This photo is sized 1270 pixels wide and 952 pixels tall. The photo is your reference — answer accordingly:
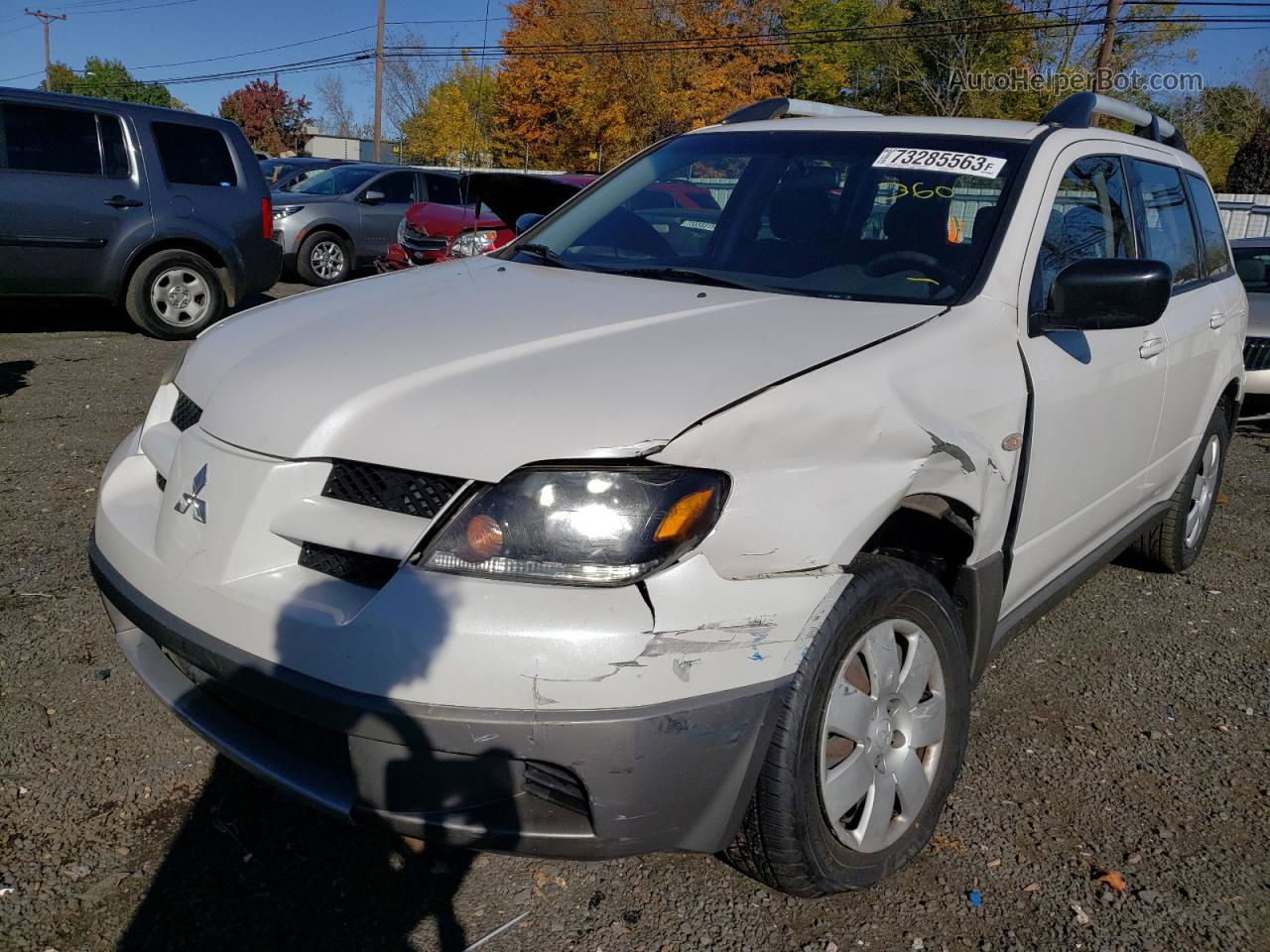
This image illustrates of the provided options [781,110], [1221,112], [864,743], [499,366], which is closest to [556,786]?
[864,743]

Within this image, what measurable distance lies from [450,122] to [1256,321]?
106 feet

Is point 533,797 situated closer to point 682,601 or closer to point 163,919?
point 682,601

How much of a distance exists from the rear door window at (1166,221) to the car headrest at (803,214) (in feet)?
4.06

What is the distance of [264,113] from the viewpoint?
2830 inches

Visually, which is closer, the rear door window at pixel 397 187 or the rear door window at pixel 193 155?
the rear door window at pixel 193 155

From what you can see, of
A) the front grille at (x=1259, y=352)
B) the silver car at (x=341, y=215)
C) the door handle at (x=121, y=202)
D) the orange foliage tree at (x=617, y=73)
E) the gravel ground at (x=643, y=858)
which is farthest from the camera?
the orange foliage tree at (x=617, y=73)

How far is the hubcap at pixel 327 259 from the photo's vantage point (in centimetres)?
1363

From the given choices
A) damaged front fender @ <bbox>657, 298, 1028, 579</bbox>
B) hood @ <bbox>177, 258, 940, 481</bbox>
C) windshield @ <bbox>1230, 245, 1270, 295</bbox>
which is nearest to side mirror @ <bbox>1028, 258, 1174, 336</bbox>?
damaged front fender @ <bbox>657, 298, 1028, 579</bbox>

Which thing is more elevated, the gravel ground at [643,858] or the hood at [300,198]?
the hood at [300,198]

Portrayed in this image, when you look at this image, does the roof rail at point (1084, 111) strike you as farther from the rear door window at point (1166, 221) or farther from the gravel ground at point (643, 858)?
the gravel ground at point (643, 858)

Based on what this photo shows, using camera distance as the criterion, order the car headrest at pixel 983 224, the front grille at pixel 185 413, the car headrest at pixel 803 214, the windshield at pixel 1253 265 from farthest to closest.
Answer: the windshield at pixel 1253 265, the car headrest at pixel 803 214, the car headrest at pixel 983 224, the front grille at pixel 185 413

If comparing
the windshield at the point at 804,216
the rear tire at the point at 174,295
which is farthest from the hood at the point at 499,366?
the rear tire at the point at 174,295

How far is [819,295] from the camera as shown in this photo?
9.10 feet

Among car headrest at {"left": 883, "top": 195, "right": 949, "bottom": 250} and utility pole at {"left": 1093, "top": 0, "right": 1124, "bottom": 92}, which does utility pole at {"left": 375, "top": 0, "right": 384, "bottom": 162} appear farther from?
car headrest at {"left": 883, "top": 195, "right": 949, "bottom": 250}
